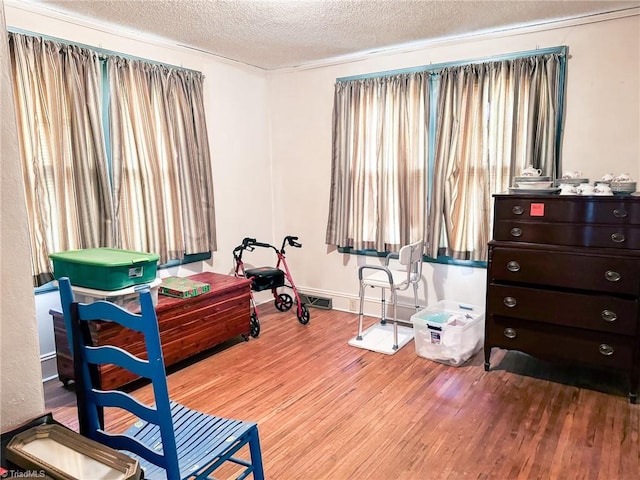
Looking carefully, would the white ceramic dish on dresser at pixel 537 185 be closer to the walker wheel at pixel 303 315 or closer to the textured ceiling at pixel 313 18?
the textured ceiling at pixel 313 18

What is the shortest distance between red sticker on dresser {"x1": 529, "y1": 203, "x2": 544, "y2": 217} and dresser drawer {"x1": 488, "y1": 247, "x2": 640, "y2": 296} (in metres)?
0.23

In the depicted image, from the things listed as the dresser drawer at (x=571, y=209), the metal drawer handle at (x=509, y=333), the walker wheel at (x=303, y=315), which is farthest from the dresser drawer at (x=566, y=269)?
the walker wheel at (x=303, y=315)

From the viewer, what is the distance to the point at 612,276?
2756 mm

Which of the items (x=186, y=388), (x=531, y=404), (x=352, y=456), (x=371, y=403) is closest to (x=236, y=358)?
(x=186, y=388)

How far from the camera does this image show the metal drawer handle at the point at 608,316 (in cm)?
276

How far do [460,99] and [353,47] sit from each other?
3.47 ft

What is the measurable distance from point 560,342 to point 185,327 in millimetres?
2548

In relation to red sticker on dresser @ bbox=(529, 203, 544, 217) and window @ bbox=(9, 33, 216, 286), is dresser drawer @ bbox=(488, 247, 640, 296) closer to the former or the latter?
red sticker on dresser @ bbox=(529, 203, 544, 217)

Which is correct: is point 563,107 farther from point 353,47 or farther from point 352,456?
point 352,456

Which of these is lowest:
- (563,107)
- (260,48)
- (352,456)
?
(352,456)

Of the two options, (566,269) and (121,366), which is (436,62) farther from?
(121,366)

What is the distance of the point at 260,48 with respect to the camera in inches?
156

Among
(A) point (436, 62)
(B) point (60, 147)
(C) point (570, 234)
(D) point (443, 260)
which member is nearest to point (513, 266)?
(C) point (570, 234)

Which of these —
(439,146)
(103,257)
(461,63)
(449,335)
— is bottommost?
(449,335)
